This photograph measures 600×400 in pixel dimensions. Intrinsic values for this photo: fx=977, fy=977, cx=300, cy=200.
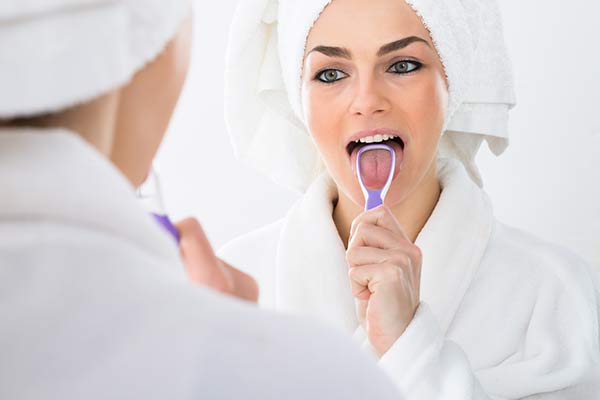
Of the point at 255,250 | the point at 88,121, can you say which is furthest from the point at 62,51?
the point at 255,250

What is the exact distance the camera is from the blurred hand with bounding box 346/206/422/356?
52.3 inches

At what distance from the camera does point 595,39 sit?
6.26 ft

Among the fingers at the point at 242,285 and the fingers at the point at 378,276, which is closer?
the fingers at the point at 242,285

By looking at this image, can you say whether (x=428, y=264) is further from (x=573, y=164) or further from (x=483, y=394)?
(x=573, y=164)

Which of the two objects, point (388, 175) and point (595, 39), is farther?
point (595, 39)

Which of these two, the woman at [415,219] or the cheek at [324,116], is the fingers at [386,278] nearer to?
the woman at [415,219]

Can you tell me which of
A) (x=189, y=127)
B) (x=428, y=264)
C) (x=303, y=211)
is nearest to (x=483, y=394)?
(x=428, y=264)

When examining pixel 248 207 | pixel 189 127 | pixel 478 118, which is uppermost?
pixel 478 118

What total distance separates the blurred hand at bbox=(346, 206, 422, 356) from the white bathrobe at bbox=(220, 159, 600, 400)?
3cm

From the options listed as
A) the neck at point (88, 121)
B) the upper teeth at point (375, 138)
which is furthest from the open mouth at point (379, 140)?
the neck at point (88, 121)

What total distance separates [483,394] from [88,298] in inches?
35.9

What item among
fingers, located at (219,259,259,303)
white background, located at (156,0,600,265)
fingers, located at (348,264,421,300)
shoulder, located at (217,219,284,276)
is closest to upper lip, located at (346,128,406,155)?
fingers, located at (348,264,421,300)

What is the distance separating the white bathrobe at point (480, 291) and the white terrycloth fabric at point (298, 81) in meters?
0.08

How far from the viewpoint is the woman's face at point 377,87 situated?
1.46m
